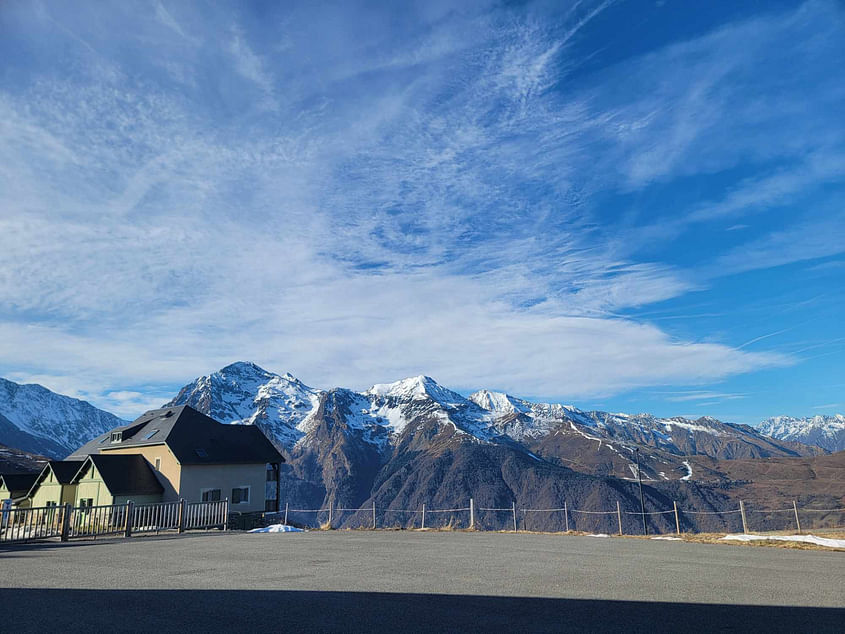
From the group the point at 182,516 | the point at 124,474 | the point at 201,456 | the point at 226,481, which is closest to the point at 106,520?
the point at 182,516

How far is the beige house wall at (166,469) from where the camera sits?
45.2 metres

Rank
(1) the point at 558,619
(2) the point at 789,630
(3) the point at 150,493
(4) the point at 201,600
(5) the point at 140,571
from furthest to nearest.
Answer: (3) the point at 150,493, (5) the point at 140,571, (4) the point at 201,600, (1) the point at 558,619, (2) the point at 789,630

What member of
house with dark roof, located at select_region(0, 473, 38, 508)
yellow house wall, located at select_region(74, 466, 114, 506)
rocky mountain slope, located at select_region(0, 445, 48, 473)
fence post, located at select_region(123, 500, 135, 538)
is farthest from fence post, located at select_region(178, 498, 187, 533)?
rocky mountain slope, located at select_region(0, 445, 48, 473)

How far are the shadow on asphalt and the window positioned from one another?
Result: 39749 mm

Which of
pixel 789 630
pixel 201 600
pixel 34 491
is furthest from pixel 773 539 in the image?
pixel 34 491

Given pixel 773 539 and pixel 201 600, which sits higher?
pixel 201 600

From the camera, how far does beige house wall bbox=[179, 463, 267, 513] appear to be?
45562 mm

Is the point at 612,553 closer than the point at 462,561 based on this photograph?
No

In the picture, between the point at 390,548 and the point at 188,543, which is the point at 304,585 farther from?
the point at 188,543

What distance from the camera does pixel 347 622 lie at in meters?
7.23

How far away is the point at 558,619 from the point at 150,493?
150 ft

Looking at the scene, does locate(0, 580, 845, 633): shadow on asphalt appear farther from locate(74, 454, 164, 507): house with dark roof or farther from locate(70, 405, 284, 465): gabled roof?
locate(70, 405, 284, 465): gabled roof

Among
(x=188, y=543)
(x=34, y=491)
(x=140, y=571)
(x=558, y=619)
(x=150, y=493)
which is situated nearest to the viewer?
(x=558, y=619)

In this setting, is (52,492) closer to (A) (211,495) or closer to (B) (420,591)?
(A) (211,495)
